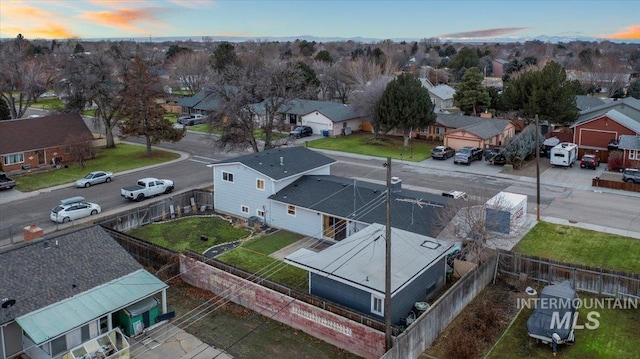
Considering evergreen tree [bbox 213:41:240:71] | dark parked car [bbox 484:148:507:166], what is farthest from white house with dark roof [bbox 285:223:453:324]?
evergreen tree [bbox 213:41:240:71]

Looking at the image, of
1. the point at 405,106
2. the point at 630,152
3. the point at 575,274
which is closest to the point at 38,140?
the point at 405,106

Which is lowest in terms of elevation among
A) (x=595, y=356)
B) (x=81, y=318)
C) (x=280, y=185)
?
(x=595, y=356)

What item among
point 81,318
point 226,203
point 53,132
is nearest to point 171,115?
point 53,132

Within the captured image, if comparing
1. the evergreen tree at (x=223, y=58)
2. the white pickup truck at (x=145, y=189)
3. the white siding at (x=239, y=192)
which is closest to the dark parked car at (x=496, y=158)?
the white siding at (x=239, y=192)

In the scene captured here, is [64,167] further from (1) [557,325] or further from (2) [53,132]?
(1) [557,325]

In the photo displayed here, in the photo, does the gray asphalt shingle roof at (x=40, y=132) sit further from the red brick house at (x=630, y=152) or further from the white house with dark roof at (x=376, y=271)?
the red brick house at (x=630, y=152)
